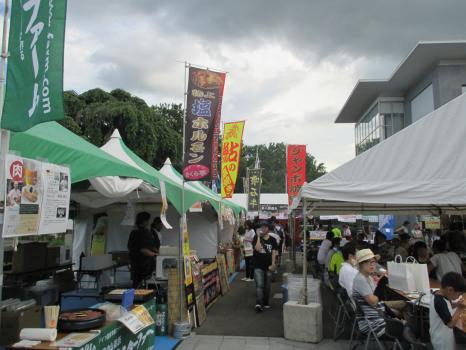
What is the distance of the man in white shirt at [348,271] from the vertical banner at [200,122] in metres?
2.54

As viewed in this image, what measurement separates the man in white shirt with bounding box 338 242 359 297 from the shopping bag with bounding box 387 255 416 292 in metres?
0.52

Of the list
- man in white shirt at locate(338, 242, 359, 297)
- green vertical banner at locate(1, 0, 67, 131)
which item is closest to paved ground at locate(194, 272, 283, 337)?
man in white shirt at locate(338, 242, 359, 297)

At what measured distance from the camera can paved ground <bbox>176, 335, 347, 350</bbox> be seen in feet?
18.3

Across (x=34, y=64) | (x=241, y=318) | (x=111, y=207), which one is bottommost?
(x=241, y=318)

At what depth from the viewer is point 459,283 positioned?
11.4 ft

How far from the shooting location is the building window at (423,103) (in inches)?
819

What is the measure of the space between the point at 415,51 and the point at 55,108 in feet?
64.6

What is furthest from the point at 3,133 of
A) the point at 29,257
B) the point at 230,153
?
the point at 230,153

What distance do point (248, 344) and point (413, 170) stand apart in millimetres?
3362

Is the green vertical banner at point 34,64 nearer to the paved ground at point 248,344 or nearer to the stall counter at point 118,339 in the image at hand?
the stall counter at point 118,339

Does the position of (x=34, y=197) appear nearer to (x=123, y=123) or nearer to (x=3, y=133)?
(x=3, y=133)

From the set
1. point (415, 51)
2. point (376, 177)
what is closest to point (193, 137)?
point (376, 177)

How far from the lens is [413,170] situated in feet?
16.1

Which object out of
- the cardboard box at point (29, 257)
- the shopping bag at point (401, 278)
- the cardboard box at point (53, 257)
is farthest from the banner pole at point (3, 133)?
the cardboard box at point (53, 257)
